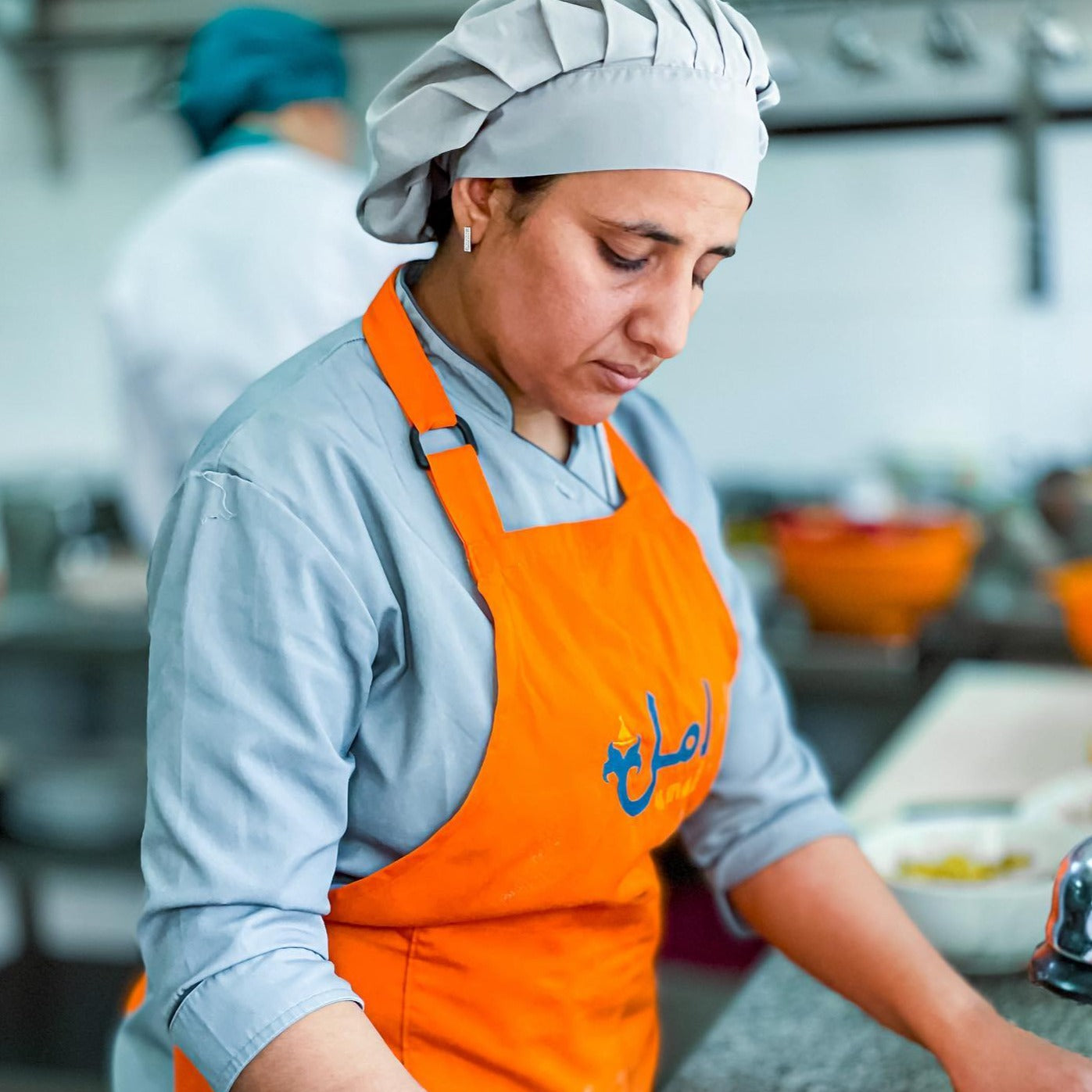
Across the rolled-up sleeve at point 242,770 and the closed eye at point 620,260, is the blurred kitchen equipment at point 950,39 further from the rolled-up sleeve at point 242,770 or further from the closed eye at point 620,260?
the rolled-up sleeve at point 242,770

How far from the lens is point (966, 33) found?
301cm

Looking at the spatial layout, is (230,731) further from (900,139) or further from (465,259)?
(900,139)

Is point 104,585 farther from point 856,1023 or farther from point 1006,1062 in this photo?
point 1006,1062

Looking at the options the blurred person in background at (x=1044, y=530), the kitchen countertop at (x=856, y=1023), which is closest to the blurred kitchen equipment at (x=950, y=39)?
the blurred person in background at (x=1044, y=530)

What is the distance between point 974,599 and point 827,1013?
169cm

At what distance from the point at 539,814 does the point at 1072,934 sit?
1.00ft

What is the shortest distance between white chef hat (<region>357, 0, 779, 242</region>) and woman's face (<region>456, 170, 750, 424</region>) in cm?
1

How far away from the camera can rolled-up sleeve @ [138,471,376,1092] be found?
774mm

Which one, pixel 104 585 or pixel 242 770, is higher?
pixel 242 770

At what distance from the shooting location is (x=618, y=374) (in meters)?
0.88

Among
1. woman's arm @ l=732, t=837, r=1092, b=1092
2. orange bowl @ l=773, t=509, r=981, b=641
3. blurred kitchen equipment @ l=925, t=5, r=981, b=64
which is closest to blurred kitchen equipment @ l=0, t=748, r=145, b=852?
orange bowl @ l=773, t=509, r=981, b=641

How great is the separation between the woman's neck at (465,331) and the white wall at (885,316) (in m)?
2.83

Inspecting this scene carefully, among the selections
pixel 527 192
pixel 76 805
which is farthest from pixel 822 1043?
pixel 76 805

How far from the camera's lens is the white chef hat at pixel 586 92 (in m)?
0.82
